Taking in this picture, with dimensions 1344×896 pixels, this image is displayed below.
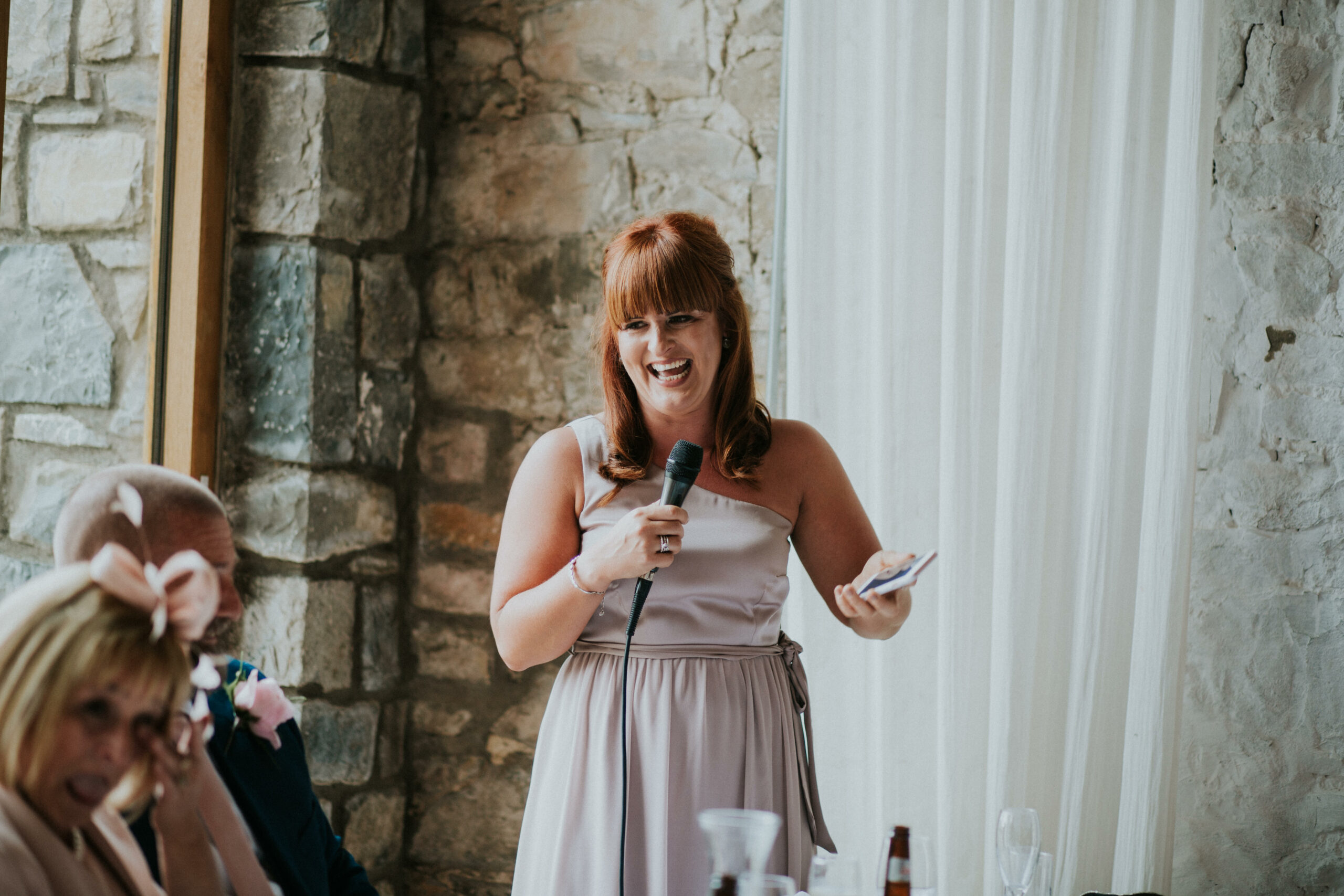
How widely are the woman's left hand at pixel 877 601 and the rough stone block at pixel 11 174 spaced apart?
1.73 m

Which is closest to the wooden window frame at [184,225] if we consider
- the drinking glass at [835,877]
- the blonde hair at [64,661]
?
the drinking glass at [835,877]

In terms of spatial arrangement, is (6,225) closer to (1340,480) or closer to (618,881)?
(618,881)

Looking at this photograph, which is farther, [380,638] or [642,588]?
[380,638]

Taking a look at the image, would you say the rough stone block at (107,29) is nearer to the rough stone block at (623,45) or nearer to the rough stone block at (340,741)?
the rough stone block at (623,45)

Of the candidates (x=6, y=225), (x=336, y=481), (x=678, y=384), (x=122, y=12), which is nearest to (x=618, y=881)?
(x=678, y=384)

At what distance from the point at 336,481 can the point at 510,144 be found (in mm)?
965

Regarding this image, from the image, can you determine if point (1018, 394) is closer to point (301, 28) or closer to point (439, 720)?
point (439, 720)

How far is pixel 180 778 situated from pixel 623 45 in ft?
7.45

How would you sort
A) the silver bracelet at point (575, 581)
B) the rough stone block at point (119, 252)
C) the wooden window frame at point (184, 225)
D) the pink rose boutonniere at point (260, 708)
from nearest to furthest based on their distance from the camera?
the pink rose boutonniere at point (260, 708)
the silver bracelet at point (575, 581)
the rough stone block at point (119, 252)
the wooden window frame at point (184, 225)

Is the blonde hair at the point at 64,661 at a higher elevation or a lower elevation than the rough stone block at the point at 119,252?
lower

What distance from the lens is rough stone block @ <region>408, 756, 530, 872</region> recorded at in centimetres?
261

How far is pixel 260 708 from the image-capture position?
0.87m

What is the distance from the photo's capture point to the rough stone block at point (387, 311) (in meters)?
2.50

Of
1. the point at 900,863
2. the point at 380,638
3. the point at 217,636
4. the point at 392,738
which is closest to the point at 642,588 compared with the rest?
the point at 900,863
